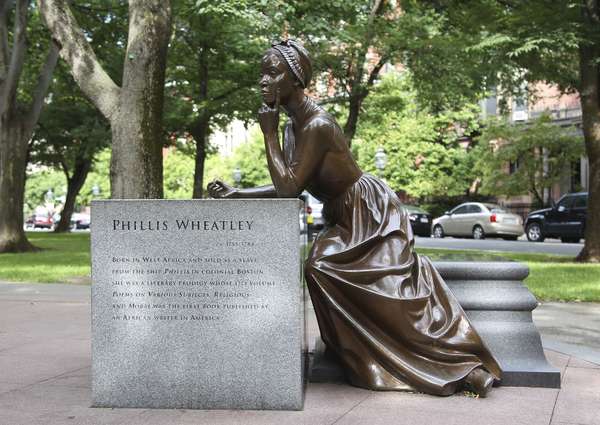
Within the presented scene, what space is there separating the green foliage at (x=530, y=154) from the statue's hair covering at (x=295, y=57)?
33.7m

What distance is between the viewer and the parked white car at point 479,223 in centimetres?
3128

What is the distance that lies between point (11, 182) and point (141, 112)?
36.9ft

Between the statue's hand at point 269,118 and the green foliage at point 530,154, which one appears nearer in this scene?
the statue's hand at point 269,118

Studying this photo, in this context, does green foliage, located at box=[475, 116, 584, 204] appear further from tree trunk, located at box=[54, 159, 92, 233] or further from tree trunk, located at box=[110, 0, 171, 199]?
tree trunk, located at box=[110, 0, 171, 199]

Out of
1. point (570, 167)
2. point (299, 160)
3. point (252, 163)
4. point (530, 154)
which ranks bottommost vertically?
point (299, 160)

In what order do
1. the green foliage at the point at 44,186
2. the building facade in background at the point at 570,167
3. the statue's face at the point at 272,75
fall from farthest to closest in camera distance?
the green foliage at the point at 44,186
the building facade in background at the point at 570,167
the statue's face at the point at 272,75

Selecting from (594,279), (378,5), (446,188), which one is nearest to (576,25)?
(594,279)

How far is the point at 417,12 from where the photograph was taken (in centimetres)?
2048

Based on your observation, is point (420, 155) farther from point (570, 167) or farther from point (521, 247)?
point (521, 247)

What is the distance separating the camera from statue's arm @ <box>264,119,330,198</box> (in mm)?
4918

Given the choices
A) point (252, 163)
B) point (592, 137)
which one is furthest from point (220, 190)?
point (252, 163)

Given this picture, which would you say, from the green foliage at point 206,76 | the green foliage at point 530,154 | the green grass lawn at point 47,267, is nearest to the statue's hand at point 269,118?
the green grass lawn at point 47,267

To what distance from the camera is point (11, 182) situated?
20953 millimetres

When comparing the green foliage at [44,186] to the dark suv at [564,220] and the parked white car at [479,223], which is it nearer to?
the parked white car at [479,223]
